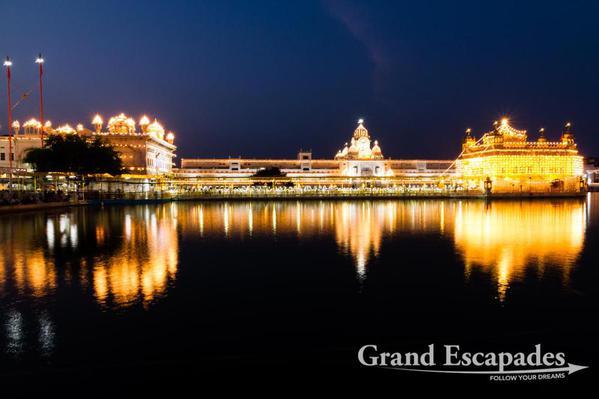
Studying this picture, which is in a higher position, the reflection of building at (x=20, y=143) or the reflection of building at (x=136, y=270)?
the reflection of building at (x=20, y=143)

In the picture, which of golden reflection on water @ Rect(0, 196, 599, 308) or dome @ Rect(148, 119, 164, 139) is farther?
dome @ Rect(148, 119, 164, 139)

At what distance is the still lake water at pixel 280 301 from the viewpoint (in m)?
5.25

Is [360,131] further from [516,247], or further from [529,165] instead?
[516,247]

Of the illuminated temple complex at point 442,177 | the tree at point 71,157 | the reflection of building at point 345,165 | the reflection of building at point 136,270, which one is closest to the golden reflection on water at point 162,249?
the reflection of building at point 136,270

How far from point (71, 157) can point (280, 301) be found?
122 ft

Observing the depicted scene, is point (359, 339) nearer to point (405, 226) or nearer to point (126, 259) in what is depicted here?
point (126, 259)

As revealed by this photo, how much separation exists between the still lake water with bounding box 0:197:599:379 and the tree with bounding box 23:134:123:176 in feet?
92.9

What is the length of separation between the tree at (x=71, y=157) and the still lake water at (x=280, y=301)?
2830 centimetres

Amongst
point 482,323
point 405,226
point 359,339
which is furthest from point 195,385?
point 405,226

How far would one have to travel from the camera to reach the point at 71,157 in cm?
3894

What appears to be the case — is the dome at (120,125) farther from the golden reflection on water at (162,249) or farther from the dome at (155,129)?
the golden reflection on water at (162,249)

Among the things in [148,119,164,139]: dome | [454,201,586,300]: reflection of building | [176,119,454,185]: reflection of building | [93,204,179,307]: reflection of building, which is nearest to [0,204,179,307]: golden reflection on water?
[93,204,179,307]: reflection of building

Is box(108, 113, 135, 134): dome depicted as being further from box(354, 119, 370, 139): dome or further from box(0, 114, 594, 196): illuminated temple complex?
box(354, 119, 370, 139): dome

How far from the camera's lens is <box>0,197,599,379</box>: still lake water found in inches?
207
